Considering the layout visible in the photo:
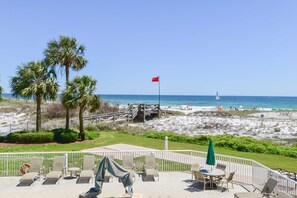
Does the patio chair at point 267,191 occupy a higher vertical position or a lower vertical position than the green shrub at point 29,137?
higher

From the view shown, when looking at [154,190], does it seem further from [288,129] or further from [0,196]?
[288,129]

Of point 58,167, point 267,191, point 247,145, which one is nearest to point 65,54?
point 58,167

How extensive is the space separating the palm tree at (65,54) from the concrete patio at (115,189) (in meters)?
12.6

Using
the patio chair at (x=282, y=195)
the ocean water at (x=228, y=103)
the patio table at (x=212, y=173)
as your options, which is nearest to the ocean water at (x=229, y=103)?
the ocean water at (x=228, y=103)

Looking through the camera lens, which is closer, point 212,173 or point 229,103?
point 212,173

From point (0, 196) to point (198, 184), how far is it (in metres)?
7.02

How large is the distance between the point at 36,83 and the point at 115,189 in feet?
47.5

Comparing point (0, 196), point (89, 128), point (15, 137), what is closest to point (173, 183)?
point (0, 196)

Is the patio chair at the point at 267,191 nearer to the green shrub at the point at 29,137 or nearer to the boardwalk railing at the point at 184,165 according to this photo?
the boardwalk railing at the point at 184,165

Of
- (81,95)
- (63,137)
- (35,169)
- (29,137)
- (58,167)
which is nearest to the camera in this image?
(35,169)

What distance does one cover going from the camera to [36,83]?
21578 millimetres

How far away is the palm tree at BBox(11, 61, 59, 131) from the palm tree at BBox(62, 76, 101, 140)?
55.1 inches

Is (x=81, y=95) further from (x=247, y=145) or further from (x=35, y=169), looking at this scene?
(x=247, y=145)

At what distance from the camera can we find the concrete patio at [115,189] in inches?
372
